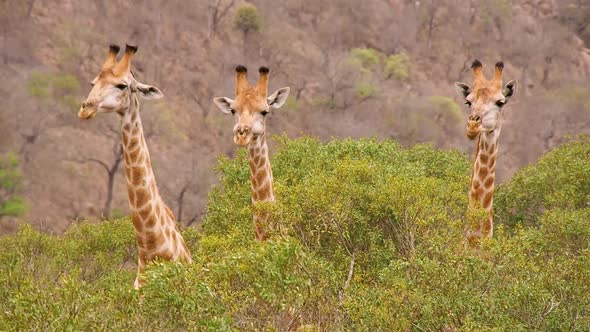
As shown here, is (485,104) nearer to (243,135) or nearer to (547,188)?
(243,135)

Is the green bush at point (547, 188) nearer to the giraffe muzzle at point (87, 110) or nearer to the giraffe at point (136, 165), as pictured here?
the giraffe at point (136, 165)

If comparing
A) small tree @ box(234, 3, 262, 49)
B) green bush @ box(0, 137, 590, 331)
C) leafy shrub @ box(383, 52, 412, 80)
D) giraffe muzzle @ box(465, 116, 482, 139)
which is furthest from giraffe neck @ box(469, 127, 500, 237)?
leafy shrub @ box(383, 52, 412, 80)

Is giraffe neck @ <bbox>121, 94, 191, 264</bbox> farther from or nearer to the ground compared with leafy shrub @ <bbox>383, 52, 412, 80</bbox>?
nearer to the ground

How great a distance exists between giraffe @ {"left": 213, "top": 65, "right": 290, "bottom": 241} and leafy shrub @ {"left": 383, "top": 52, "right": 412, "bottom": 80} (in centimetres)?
5065

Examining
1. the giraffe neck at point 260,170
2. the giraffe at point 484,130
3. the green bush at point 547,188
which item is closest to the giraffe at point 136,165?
the giraffe neck at point 260,170

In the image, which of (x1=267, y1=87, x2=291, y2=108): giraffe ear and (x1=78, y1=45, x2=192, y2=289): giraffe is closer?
(x1=78, y1=45, x2=192, y2=289): giraffe

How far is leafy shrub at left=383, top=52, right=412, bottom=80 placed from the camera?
61688mm

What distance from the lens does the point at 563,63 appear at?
67.9m

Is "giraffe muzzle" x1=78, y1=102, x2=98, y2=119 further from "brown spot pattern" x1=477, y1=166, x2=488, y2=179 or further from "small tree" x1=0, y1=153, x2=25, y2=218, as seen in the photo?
"small tree" x1=0, y1=153, x2=25, y2=218

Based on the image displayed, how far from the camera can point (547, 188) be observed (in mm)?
16656

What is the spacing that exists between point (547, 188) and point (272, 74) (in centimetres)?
4185

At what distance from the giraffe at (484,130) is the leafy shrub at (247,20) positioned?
4810cm

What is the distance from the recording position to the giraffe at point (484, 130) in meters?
11.5

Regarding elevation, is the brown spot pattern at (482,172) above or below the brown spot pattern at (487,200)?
above
